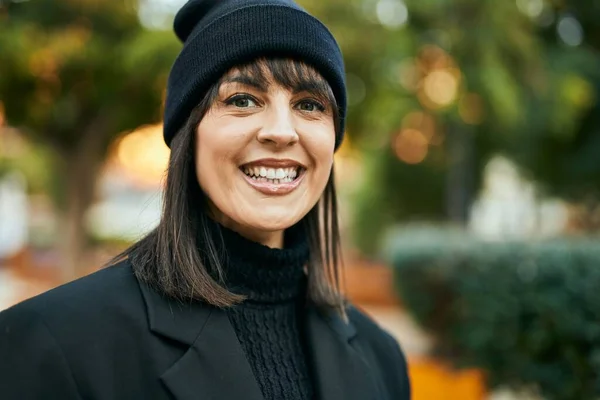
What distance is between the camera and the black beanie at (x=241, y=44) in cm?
163

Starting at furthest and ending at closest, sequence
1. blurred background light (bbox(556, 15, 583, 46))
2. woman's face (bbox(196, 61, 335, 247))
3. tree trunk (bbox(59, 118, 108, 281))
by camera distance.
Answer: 1. blurred background light (bbox(556, 15, 583, 46))
2. tree trunk (bbox(59, 118, 108, 281))
3. woman's face (bbox(196, 61, 335, 247))

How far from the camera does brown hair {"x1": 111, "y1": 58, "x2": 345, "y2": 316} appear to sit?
1.65 meters

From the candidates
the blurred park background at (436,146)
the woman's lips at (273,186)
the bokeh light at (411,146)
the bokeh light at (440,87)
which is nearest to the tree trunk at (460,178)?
the blurred park background at (436,146)

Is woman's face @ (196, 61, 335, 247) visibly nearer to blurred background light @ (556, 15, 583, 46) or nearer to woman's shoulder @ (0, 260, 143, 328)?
woman's shoulder @ (0, 260, 143, 328)

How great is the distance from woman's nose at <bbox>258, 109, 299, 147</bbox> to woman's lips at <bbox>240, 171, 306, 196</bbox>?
0.31 ft

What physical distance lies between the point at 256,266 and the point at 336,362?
34cm

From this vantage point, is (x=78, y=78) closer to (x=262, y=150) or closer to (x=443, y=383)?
(x=443, y=383)

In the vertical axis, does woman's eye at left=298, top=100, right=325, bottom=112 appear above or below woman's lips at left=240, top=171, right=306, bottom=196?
above

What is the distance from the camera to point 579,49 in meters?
12.1

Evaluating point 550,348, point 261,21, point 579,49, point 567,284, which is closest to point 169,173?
point 261,21

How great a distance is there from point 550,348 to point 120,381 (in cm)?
361

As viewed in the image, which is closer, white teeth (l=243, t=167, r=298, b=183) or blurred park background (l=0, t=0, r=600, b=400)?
white teeth (l=243, t=167, r=298, b=183)

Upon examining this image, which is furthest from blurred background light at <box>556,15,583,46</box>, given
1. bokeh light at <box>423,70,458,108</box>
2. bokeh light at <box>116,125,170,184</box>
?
bokeh light at <box>116,125,170,184</box>

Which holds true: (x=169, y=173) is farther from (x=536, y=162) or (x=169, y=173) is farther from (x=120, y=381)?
(x=536, y=162)
